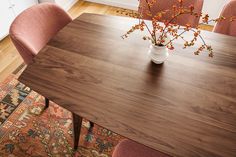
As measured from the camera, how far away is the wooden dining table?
0.90 meters

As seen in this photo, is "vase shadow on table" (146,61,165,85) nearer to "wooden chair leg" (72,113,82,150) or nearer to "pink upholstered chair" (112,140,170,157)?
"pink upholstered chair" (112,140,170,157)

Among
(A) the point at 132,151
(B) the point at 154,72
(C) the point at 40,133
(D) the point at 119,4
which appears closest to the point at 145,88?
(B) the point at 154,72

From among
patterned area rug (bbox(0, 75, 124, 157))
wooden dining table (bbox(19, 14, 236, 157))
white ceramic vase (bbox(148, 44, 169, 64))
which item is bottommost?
patterned area rug (bbox(0, 75, 124, 157))

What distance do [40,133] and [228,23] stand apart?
1.66m

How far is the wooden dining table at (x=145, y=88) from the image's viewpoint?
2.96 ft

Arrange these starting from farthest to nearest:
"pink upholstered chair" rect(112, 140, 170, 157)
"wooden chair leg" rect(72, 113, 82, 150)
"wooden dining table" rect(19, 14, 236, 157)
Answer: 1. "wooden chair leg" rect(72, 113, 82, 150)
2. "pink upholstered chair" rect(112, 140, 170, 157)
3. "wooden dining table" rect(19, 14, 236, 157)

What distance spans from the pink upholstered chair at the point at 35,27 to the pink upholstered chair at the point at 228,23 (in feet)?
3.71

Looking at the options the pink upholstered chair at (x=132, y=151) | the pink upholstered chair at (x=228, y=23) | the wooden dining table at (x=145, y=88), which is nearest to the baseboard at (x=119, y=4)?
the pink upholstered chair at (x=228, y=23)

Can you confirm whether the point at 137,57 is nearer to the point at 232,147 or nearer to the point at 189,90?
the point at 189,90

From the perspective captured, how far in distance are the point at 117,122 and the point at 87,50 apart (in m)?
0.53

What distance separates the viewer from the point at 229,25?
5.22 feet

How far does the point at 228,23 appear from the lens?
159 centimetres

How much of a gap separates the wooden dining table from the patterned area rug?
0.74 metres

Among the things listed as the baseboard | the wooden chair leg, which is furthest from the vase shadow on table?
the baseboard
